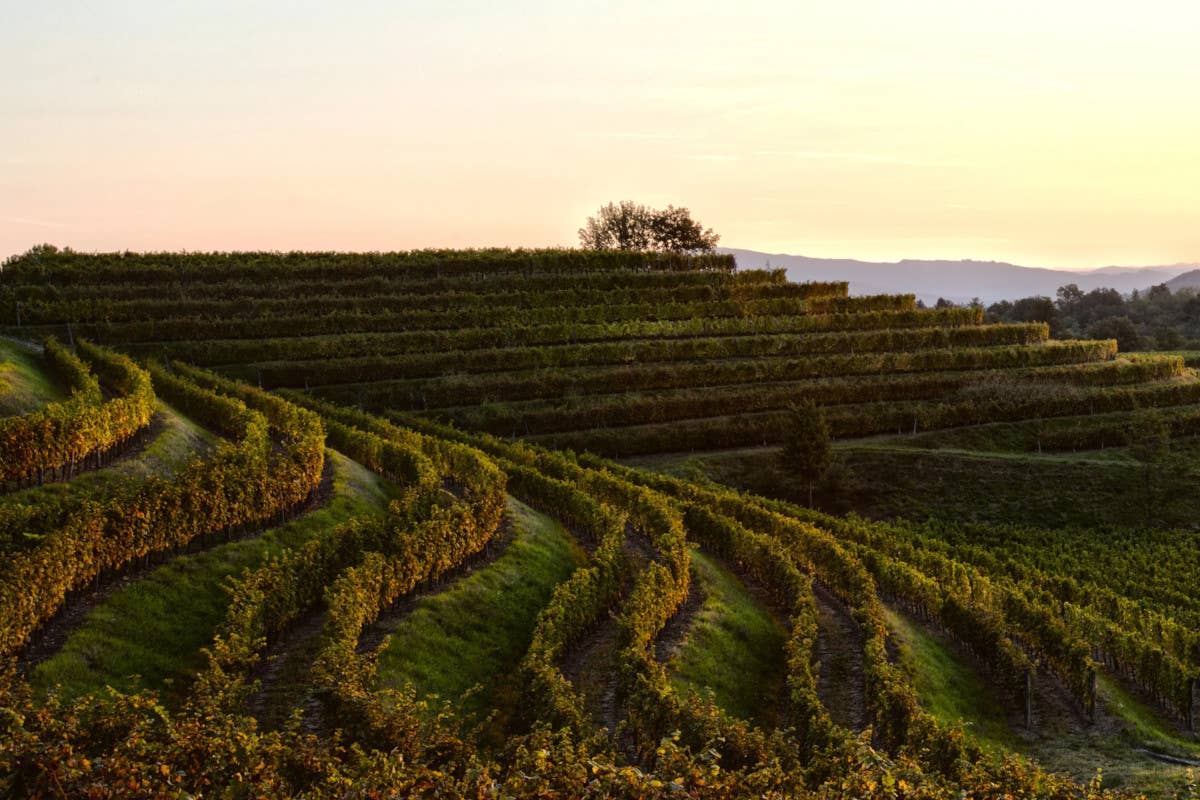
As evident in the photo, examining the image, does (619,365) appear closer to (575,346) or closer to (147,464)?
(575,346)

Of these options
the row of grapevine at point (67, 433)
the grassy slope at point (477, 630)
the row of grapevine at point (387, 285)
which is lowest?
the grassy slope at point (477, 630)

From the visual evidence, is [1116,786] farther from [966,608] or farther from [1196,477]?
[1196,477]

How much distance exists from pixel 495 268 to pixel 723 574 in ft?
210

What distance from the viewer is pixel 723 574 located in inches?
1593

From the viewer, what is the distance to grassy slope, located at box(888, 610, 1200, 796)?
24.7 m

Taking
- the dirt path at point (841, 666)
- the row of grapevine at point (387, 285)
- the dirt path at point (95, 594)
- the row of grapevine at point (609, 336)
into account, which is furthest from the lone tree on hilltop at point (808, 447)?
the dirt path at point (95, 594)

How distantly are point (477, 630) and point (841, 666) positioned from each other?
11.9 meters

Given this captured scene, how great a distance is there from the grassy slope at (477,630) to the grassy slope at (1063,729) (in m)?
12.0

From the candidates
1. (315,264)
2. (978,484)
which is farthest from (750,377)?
(315,264)

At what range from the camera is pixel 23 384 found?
44.3 meters

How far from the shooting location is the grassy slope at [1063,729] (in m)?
24.7

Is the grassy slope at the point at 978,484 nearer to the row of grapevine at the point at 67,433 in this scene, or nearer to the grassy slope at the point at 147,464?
the grassy slope at the point at 147,464

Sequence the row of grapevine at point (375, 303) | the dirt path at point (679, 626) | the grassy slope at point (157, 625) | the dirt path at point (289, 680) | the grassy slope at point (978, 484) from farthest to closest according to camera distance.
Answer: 1. the row of grapevine at point (375, 303)
2. the grassy slope at point (978, 484)
3. the dirt path at point (679, 626)
4. the grassy slope at point (157, 625)
5. the dirt path at point (289, 680)

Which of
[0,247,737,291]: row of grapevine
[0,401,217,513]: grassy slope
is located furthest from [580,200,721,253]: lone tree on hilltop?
[0,401,217,513]: grassy slope
